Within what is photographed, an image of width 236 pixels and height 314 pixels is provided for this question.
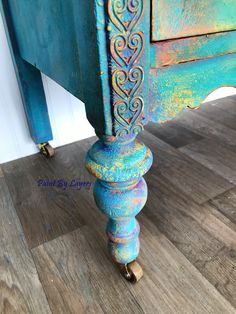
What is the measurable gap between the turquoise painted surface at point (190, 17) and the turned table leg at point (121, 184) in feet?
0.47

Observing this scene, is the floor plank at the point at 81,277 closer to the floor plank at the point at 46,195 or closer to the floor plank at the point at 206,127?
the floor plank at the point at 46,195

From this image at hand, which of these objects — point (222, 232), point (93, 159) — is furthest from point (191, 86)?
point (222, 232)

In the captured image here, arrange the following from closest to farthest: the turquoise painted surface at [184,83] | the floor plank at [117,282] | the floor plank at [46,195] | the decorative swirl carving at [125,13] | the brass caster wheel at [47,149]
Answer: the decorative swirl carving at [125,13], the turquoise painted surface at [184,83], the floor plank at [117,282], the floor plank at [46,195], the brass caster wheel at [47,149]

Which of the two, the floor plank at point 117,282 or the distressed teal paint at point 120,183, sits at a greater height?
the distressed teal paint at point 120,183

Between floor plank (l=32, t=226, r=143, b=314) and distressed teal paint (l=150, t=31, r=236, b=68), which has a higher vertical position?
distressed teal paint (l=150, t=31, r=236, b=68)

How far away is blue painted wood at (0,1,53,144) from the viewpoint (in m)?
0.84

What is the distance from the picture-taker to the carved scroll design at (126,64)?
29 cm

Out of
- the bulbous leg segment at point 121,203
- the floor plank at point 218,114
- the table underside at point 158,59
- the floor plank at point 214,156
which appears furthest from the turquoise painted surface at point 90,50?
the floor plank at point 218,114

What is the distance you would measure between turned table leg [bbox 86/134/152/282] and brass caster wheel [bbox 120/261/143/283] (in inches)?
1.4

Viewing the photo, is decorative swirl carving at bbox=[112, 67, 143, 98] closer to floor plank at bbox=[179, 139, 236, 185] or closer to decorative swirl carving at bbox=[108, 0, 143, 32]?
decorative swirl carving at bbox=[108, 0, 143, 32]

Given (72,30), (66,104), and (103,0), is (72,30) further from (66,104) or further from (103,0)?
(66,104)

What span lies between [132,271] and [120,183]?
0.23m

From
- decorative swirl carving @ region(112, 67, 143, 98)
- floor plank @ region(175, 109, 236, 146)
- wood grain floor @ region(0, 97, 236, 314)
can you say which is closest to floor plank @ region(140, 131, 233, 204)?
wood grain floor @ region(0, 97, 236, 314)

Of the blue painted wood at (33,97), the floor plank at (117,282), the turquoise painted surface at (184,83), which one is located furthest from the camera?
the blue painted wood at (33,97)
